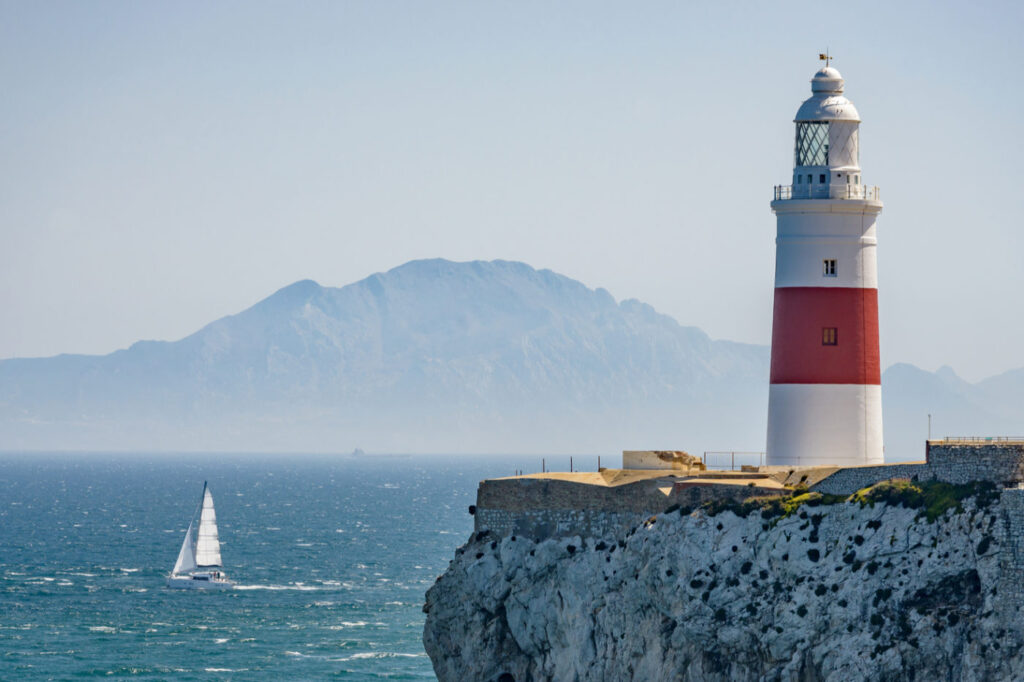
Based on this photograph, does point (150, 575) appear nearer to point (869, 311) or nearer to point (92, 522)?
point (92, 522)

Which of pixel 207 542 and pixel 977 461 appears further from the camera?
pixel 207 542

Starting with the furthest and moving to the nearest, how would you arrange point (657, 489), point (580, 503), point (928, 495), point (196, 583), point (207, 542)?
point (207, 542) → point (196, 583) → point (580, 503) → point (657, 489) → point (928, 495)

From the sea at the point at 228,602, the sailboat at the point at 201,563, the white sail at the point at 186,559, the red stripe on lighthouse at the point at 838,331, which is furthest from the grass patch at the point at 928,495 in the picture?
the white sail at the point at 186,559

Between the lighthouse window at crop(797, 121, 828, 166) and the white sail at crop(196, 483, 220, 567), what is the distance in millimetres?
70559

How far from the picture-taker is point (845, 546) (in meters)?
46.8

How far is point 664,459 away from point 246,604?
52.4m

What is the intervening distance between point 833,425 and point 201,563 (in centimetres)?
6975

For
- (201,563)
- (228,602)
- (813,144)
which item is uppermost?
(813,144)

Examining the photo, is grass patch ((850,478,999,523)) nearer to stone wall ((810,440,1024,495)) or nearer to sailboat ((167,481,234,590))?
stone wall ((810,440,1024,495))

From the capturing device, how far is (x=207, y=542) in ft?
391

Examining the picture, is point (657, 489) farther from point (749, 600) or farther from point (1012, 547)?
point (1012, 547)

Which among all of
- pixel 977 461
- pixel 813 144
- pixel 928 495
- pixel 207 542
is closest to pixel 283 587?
pixel 207 542

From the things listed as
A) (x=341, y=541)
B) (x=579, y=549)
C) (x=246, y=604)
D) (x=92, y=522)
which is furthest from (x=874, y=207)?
(x=92, y=522)

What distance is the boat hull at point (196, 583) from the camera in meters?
111
